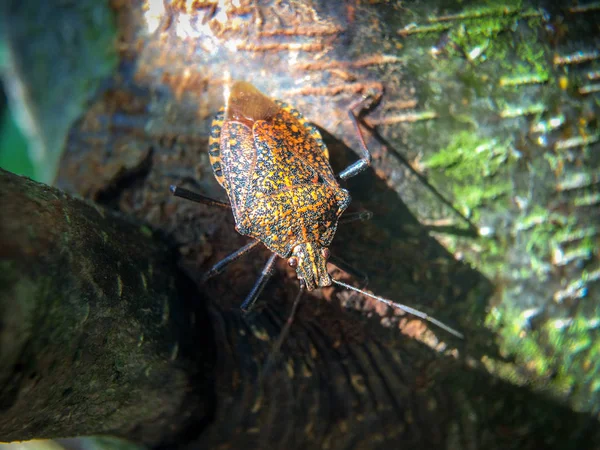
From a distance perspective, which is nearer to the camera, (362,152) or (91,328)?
(91,328)

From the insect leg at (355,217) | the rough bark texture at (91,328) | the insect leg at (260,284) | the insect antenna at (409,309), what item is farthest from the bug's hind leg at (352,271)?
the rough bark texture at (91,328)

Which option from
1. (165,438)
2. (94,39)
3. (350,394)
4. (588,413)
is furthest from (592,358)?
(94,39)

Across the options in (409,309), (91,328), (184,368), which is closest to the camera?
(91,328)

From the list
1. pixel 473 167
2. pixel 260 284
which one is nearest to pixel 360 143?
pixel 473 167

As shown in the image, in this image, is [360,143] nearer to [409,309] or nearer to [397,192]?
[397,192]

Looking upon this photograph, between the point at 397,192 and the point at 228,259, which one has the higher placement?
the point at 397,192

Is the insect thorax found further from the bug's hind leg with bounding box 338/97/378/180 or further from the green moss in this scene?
the green moss

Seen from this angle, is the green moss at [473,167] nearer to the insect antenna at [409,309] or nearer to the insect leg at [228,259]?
the insect antenna at [409,309]
